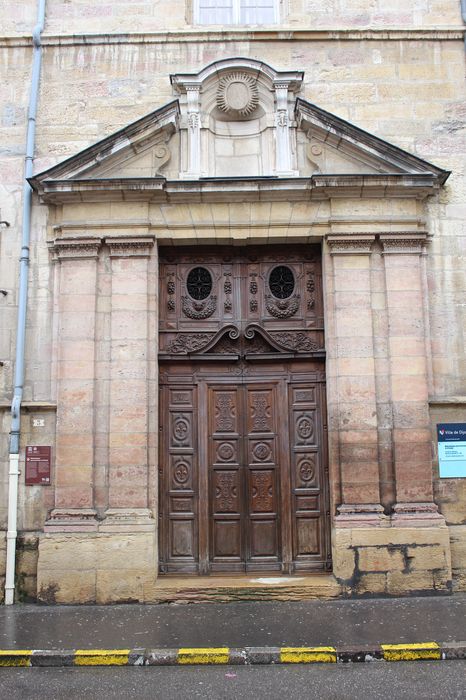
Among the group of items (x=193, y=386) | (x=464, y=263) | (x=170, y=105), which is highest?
(x=170, y=105)

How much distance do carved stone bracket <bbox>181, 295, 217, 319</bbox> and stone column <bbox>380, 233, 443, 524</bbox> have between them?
7.25 feet

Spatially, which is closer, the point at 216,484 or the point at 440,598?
the point at 440,598

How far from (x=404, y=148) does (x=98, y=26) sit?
4346 mm

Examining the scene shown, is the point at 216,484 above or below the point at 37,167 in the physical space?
below

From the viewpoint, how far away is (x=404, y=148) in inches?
343

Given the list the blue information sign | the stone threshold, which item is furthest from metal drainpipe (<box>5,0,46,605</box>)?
the blue information sign

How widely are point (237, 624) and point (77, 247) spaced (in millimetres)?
4698

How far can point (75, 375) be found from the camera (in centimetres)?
807

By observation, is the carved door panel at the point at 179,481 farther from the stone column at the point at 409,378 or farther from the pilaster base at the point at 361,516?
the stone column at the point at 409,378

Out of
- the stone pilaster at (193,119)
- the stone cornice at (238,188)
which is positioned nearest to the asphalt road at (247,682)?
the stone cornice at (238,188)

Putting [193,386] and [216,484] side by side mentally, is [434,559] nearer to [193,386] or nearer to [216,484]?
[216,484]

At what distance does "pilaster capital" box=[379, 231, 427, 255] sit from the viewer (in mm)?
8305

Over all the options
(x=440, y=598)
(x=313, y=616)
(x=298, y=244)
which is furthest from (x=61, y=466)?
(x=440, y=598)

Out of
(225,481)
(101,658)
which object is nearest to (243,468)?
(225,481)
